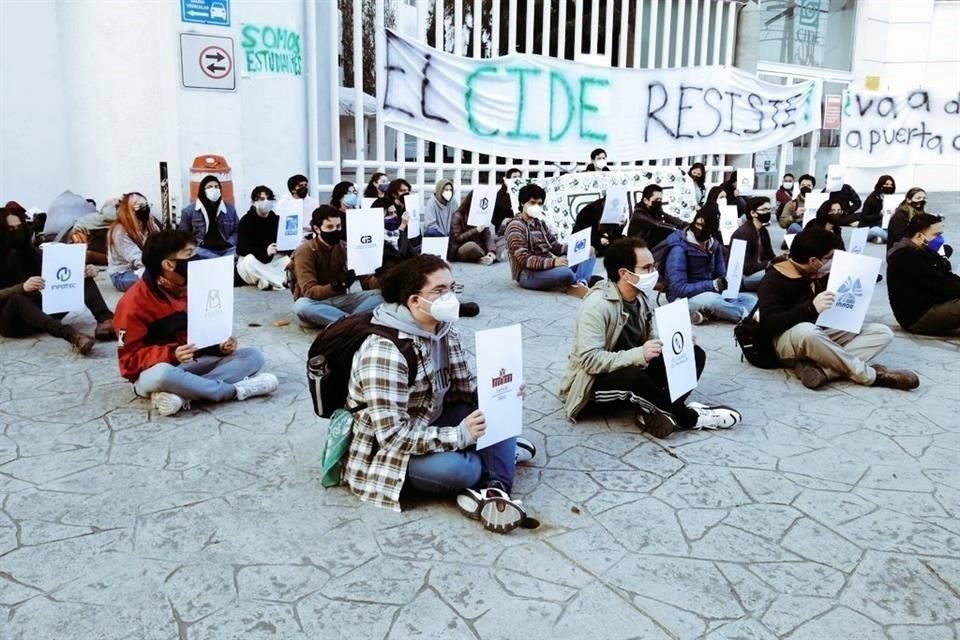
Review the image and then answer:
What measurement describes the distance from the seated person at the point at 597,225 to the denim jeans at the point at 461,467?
607 centimetres

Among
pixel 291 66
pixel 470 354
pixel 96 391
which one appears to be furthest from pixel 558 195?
pixel 96 391

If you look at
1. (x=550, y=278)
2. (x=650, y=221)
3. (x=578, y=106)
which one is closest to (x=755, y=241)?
(x=650, y=221)

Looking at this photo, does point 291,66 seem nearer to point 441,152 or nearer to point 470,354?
point 441,152

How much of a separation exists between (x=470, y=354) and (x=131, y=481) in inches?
118

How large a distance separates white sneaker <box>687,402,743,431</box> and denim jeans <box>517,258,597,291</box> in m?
3.92

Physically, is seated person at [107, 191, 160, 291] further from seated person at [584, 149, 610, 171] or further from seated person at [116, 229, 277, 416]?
seated person at [584, 149, 610, 171]

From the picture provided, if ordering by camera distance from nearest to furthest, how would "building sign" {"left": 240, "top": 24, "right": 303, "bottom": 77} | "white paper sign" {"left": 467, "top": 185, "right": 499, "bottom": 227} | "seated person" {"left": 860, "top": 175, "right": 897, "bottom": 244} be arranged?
"white paper sign" {"left": 467, "top": 185, "right": 499, "bottom": 227}, "building sign" {"left": 240, "top": 24, "right": 303, "bottom": 77}, "seated person" {"left": 860, "top": 175, "right": 897, "bottom": 244}

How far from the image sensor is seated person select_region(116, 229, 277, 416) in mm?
5125

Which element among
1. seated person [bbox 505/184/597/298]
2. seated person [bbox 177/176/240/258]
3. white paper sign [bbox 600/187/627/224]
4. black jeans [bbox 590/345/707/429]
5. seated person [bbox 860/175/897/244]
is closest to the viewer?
black jeans [bbox 590/345/707/429]

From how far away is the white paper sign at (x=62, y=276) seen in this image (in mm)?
6492

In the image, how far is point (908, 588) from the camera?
3.43 meters

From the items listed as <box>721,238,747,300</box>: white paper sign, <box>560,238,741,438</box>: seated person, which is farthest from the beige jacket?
<box>721,238,747,300</box>: white paper sign

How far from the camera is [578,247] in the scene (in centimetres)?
869

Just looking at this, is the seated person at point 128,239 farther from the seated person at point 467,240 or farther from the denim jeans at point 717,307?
the denim jeans at point 717,307
